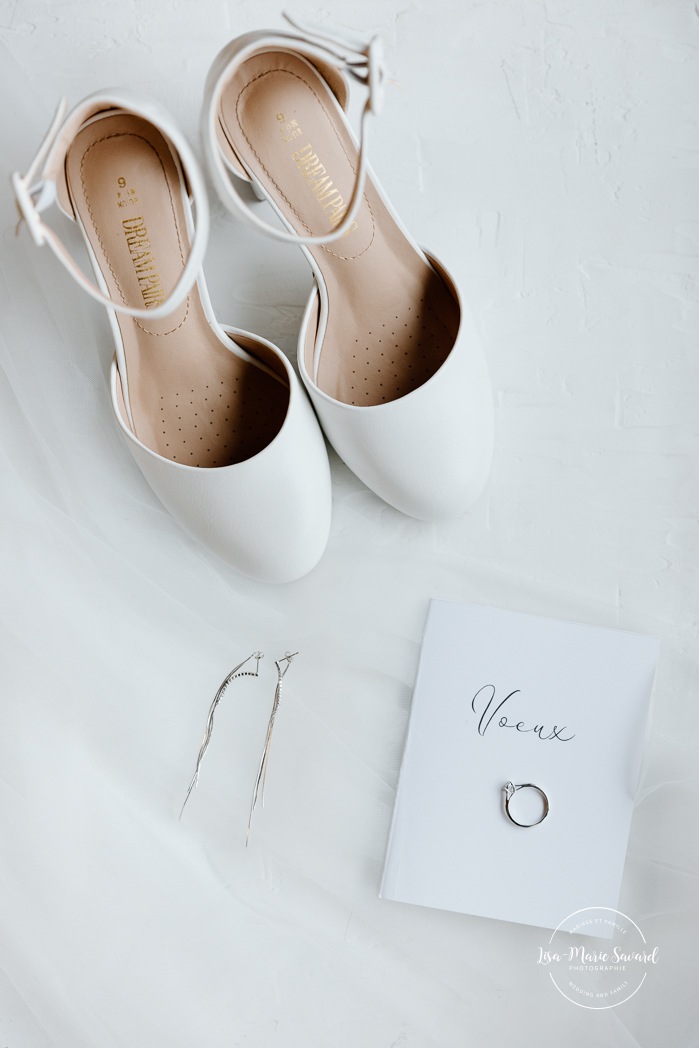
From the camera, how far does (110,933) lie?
71 cm

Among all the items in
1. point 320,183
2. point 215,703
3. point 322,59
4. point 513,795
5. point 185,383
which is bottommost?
point 513,795

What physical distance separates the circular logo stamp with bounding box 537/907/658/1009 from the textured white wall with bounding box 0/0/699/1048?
2 centimetres

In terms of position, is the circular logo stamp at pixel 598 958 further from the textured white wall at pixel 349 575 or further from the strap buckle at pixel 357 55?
the strap buckle at pixel 357 55

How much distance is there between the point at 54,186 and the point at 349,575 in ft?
1.31

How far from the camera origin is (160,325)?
70 centimetres

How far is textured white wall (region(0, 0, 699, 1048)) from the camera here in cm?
70

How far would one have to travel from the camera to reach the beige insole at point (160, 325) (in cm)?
68

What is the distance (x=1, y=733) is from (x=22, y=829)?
9 centimetres

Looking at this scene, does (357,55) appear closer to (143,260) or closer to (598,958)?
(143,260)

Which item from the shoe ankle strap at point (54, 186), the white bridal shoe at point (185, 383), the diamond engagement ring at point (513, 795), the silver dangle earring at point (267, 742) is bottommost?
the diamond engagement ring at point (513, 795)

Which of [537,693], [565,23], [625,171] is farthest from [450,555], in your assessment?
[565,23]

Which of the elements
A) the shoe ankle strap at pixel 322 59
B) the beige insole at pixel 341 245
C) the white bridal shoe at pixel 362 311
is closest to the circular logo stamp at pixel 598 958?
the white bridal shoe at pixel 362 311

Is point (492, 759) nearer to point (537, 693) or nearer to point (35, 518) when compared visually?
point (537, 693)

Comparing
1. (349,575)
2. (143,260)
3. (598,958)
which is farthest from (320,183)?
(598,958)
